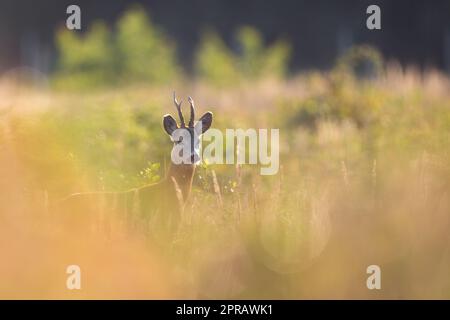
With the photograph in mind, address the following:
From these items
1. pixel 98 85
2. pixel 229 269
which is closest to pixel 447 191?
pixel 229 269

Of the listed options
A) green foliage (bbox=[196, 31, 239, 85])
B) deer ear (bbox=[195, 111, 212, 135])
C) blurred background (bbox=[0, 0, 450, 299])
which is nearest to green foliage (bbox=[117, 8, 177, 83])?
green foliage (bbox=[196, 31, 239, 85])

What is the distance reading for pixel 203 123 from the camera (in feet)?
23.3

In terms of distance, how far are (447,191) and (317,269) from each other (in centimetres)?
138

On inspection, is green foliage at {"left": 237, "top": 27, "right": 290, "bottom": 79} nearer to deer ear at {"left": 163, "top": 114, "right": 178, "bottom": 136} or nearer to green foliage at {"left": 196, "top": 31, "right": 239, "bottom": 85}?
green foliage at {"left": 196, "top": 31, "right": 239, "bottom": 85}

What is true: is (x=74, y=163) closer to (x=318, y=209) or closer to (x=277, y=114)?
(x=318, y=209)

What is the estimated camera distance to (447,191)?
5762 millimetres

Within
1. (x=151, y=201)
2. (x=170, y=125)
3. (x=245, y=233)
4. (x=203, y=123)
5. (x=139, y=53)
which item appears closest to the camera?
(x=245, y=233)

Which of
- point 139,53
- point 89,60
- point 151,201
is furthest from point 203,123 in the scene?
point 89,60

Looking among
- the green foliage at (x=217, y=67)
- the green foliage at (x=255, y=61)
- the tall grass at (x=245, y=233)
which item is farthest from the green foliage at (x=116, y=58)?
the tall grass at (x=245, y=233)

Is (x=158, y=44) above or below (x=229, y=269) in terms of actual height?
above

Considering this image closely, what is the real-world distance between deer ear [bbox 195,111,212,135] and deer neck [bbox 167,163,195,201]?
0.39 metres

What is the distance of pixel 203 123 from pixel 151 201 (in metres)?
1.11

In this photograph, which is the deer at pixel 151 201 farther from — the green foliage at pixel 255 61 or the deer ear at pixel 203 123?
the green foliage at pixel 255 61

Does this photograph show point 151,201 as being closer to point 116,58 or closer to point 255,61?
point 116,58
